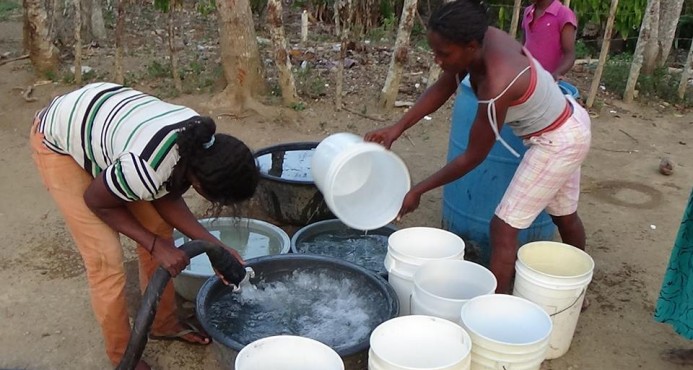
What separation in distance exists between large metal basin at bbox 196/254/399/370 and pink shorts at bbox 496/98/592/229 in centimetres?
59

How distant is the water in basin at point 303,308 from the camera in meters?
2.42

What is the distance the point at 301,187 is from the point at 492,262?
1.05 meters

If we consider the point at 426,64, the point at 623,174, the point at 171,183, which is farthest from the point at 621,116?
the point at 171,183

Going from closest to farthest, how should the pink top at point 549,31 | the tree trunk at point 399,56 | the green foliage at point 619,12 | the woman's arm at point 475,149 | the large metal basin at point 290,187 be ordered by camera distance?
the woman's arm at point 475,149
the large metal basin at point 290,187
the pink top at point 549,31
the tree trunk at point 399,56
the green foliage at point 619,12

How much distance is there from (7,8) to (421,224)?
8.12 metres

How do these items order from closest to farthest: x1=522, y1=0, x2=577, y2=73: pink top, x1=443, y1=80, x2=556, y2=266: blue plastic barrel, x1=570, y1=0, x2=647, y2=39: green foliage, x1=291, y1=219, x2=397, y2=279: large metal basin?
x1=443, y1=80, x2=556, y2=266: blue plastic barrel, x1=291, y1=219, x2=397, y2=279: large metal basin, x1=522, y1=0, x2=577, y2=73: pink top, x1=570, y1=0, x2=647, y2=39: green foliage

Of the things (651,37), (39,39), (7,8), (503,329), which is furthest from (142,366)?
(7,8)

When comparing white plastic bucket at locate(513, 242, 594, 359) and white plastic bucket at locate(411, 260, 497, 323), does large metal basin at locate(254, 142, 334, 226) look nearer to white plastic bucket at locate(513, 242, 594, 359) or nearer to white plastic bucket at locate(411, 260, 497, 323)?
white plastic bucket at locate(411, 260, 497, 323)

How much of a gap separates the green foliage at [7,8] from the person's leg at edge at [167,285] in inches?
291

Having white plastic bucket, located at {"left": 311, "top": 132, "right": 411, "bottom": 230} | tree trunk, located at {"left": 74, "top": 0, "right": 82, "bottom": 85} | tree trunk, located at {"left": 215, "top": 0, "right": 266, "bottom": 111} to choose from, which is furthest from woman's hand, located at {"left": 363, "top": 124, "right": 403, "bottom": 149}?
tree trunk, located at {"left": 74, "top": 0, "right": 82, "bottom": 85}

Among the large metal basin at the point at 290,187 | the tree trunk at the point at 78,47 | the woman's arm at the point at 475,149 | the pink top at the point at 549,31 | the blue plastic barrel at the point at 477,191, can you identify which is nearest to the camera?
the woman's arm at the point at 475,149

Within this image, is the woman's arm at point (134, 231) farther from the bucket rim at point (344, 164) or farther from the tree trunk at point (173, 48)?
the tree trunk at point (173, 48)

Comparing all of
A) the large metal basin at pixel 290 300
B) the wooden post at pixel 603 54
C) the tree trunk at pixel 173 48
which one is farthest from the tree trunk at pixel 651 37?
the large metal basin at pixel 290 300

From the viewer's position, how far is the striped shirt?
1.86 metres
